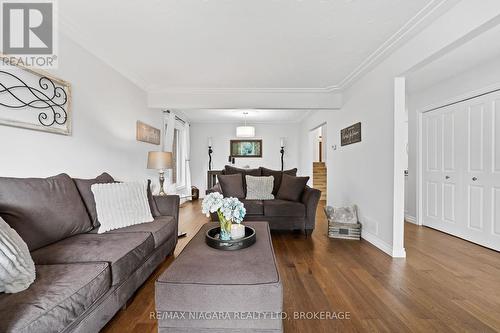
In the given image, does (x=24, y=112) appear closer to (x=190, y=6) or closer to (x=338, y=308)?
(x=190, y=6)

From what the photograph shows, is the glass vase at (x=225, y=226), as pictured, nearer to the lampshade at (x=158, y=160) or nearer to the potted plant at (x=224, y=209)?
the potted plant at (x=224, y=209)

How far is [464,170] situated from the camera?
3.14 meters

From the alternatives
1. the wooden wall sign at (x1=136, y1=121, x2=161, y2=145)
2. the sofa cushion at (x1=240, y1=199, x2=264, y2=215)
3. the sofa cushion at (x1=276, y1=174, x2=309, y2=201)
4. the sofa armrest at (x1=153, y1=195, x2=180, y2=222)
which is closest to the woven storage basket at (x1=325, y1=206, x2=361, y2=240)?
the sofa cushion at (x1=276, y1=174, x2=309, y2=201)

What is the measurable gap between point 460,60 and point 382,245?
2525 mm

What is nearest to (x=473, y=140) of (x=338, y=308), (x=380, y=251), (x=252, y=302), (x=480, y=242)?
(x=480, y=242)

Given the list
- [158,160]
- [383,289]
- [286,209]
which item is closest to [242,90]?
[158,160]

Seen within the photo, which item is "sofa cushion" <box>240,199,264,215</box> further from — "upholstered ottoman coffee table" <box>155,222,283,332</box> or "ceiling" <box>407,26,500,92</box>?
"ceiling" <box>407,26,500,92</box>

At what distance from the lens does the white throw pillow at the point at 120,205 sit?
1.97 m

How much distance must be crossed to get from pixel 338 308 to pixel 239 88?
3.30 metres

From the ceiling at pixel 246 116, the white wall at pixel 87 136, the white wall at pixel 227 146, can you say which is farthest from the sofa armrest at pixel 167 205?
the white wall at pixel 227 146

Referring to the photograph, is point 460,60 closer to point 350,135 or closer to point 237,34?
point 350,135

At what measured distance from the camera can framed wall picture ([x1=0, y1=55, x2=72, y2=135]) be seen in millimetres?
1684

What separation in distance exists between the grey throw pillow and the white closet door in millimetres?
3212

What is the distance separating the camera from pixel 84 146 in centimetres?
244
